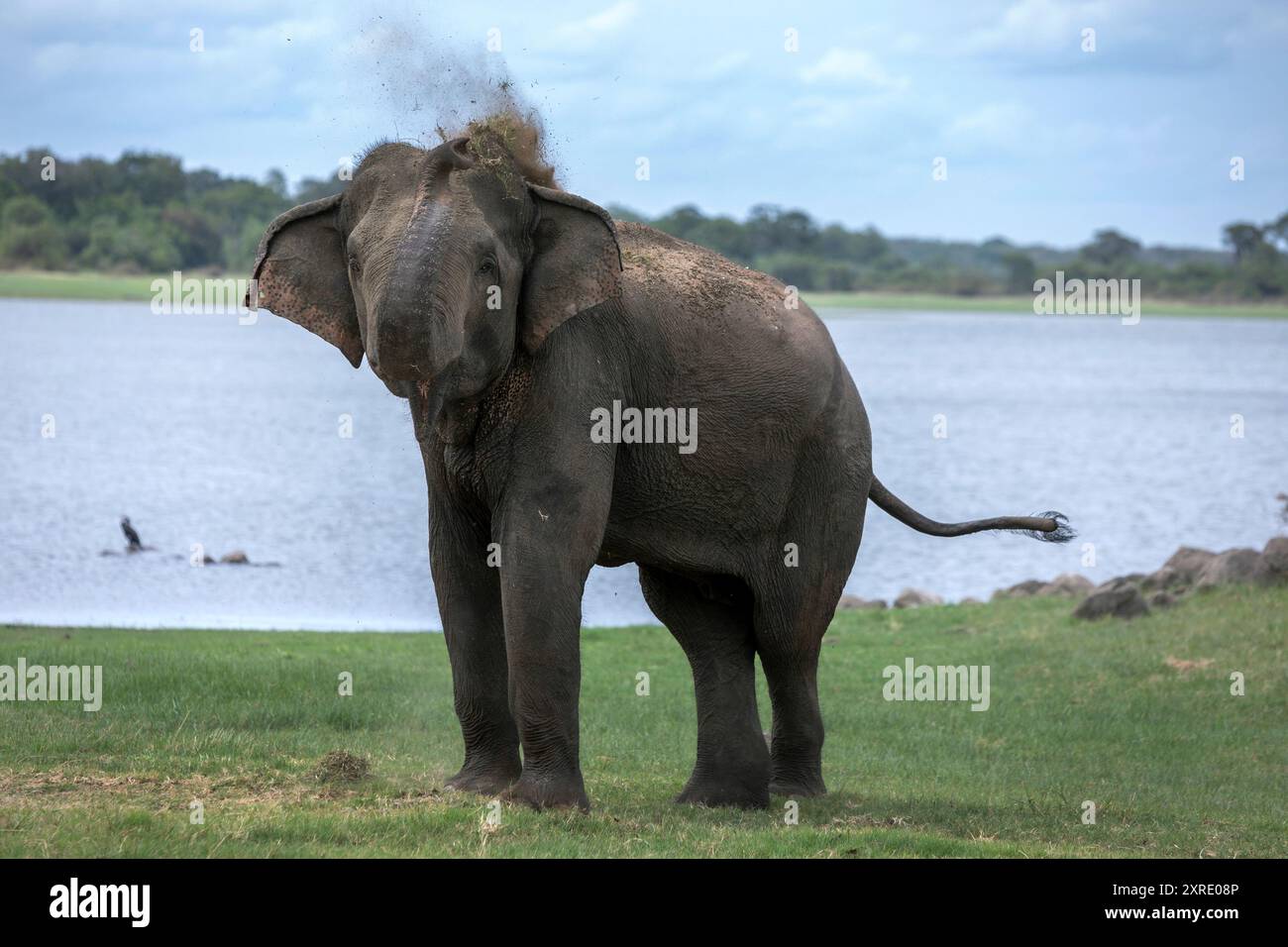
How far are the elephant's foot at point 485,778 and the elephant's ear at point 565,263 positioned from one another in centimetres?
258

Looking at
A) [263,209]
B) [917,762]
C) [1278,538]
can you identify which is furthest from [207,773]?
[263,209]

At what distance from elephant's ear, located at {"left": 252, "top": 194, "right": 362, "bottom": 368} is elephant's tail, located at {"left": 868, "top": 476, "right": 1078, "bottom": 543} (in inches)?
159

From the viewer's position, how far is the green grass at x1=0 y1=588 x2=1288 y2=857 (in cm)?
922

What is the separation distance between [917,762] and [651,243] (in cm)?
582

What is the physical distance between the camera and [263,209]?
112062 mm

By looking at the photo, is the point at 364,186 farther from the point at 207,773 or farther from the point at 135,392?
the point at 135,392

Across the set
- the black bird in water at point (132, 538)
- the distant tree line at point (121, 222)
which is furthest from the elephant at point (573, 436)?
the distant tree line at point (121, 222)

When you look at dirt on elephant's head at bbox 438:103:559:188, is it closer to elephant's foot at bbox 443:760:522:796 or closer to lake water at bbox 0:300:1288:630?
lake water at bbox 0:300:1288:630

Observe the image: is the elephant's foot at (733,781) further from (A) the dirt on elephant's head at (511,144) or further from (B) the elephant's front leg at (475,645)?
(A) the dirt on elephant's head at (511,144)

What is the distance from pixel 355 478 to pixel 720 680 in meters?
35.2

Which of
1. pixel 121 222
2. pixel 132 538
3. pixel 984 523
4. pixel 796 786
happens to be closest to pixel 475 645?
pixel 796 786

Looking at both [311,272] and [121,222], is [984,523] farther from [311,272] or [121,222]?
[121,222]

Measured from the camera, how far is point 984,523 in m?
12.6

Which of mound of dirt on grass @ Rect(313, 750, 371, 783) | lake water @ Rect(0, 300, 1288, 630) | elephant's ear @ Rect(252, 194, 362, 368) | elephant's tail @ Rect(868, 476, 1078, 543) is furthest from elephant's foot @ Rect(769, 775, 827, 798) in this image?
elephant's ear @ Rect(252, 194, 362, 368)
